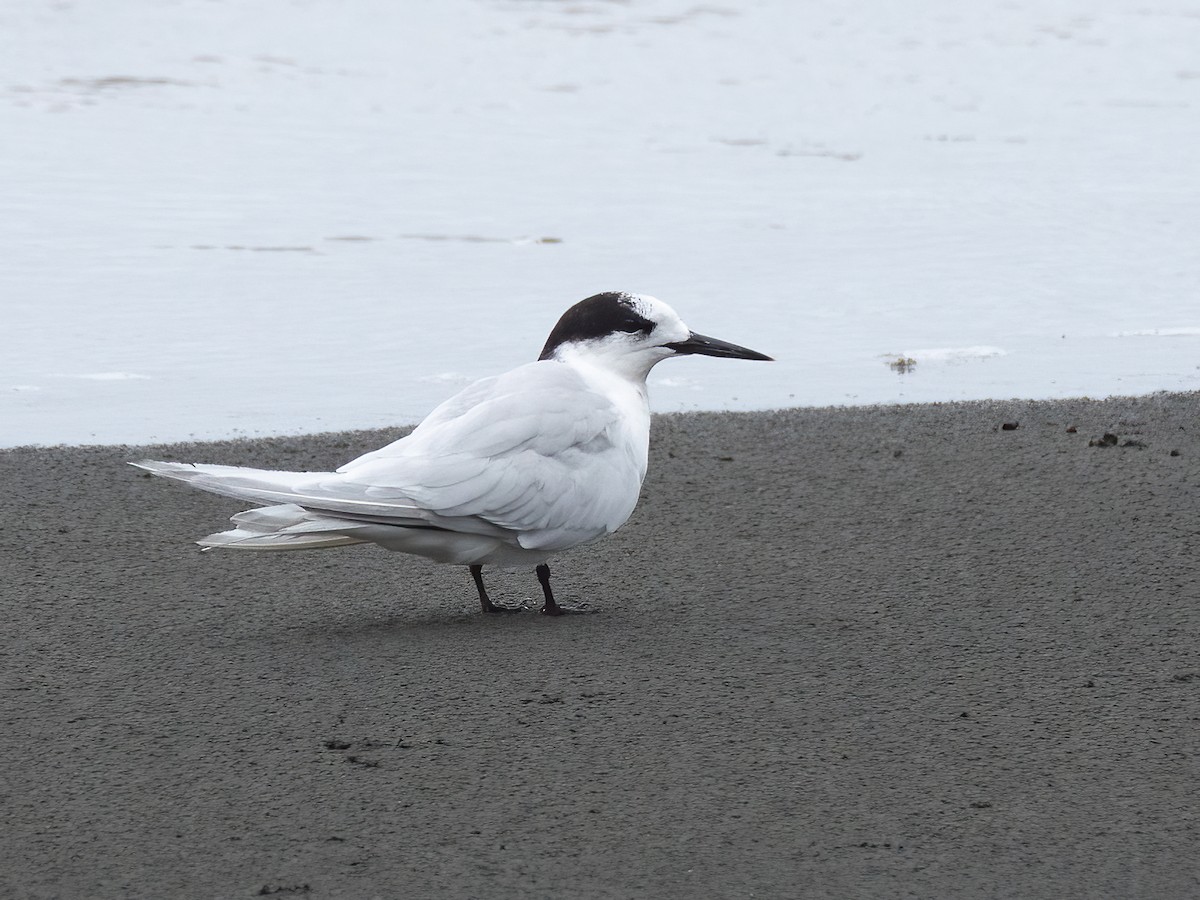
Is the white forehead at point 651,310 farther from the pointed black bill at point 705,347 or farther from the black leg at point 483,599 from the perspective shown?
the black leg at point 483,599

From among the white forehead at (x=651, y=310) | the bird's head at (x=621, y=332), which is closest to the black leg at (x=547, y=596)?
the bird's head at (x=621, y=332)

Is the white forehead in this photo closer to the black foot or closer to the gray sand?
the gray sand

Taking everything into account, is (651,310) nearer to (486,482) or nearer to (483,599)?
(486,482)

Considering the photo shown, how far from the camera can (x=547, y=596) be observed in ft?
12.2

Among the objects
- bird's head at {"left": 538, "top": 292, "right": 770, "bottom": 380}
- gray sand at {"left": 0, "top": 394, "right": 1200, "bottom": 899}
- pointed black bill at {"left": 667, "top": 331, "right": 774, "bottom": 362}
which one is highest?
bird's head at {"left": 538, "top": 292, "right": 770, "bottom": 380}

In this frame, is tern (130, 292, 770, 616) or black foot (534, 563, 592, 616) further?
black foot (534, 563, 592, 616)

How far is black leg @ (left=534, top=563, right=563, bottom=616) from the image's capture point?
3705 millimetres

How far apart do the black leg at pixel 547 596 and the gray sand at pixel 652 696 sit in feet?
0.24

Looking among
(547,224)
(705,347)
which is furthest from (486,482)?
(547,224)

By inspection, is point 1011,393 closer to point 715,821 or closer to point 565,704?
point 565,704

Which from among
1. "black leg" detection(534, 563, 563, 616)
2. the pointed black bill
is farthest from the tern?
the pointed black bill

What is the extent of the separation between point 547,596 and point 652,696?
1.93ft

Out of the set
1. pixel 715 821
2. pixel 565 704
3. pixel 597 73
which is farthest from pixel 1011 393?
pixel 597 73

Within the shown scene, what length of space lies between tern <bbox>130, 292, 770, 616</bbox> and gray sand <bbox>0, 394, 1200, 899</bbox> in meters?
0.18
